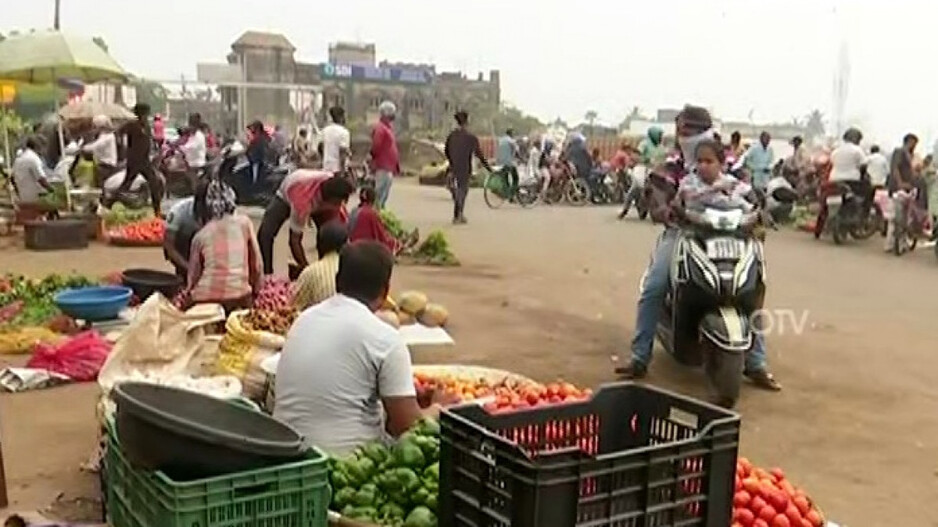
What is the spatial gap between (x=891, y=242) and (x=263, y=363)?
11.8m

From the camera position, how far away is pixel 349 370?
373 cm

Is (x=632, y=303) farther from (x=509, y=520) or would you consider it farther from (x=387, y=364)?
(x=509, y=520)

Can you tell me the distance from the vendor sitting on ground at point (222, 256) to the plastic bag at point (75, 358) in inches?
27.2

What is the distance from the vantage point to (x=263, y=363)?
4.96 meters

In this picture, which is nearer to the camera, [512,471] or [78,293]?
[512,471]

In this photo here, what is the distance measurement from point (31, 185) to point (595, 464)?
12561 mm

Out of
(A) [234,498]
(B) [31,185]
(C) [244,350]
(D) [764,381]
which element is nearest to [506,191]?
(B) [31,185]

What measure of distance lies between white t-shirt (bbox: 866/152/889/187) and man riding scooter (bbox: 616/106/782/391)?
9844 millimetres

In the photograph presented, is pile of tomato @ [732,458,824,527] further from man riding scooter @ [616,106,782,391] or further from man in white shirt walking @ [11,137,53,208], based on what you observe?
man in white shirt walking @ [11,137,53,208]

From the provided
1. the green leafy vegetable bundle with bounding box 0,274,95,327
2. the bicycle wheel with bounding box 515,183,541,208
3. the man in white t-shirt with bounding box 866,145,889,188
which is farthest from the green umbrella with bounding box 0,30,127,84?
the man in white t-shirt with bounding box 866,145,889,188

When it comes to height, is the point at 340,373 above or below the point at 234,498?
above

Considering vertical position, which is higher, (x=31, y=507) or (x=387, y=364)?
(x=387, y=364)

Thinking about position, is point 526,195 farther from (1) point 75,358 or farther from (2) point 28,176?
(1) point 75,358

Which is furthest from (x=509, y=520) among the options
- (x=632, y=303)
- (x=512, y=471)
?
(x=632, y=303)
